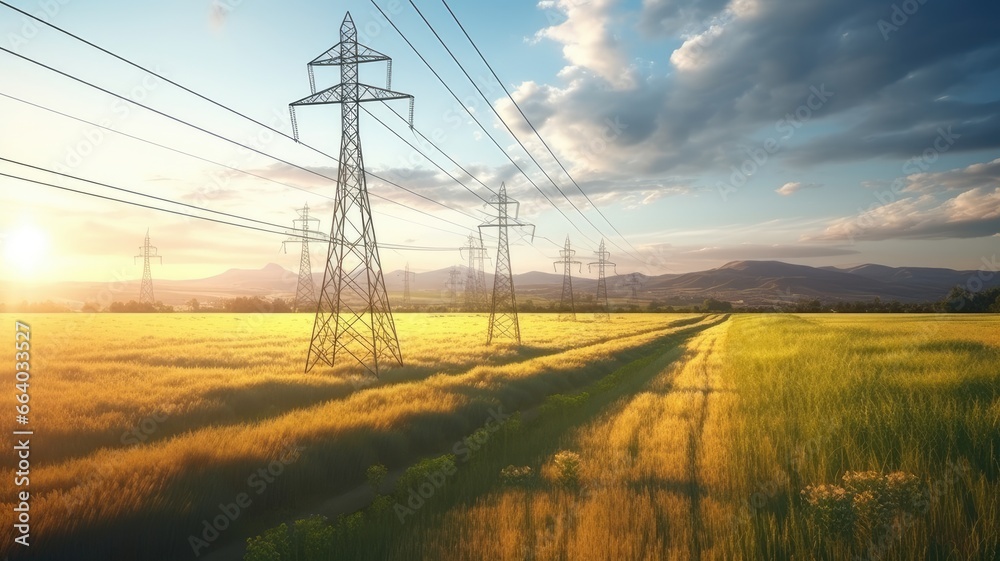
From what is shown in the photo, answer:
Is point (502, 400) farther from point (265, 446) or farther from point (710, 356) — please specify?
point (710, 356)

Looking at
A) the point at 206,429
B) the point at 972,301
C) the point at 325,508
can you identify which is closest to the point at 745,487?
the point at 325,508

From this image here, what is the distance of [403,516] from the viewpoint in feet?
28.0

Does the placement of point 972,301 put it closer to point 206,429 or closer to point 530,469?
point 530,469

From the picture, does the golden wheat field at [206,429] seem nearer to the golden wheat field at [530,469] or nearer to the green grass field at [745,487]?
the golden wheat field at [530,469]

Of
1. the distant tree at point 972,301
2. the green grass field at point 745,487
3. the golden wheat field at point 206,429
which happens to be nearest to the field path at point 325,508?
the golden wheat field at point 206,429

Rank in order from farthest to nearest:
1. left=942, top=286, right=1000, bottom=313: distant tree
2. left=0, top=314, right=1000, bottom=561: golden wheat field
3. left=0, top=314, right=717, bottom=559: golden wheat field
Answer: left=942, top=286, right=1000, bottom=313: distant tree, left=0, top=314, right=717, bottom=559: golden wheat field, left=0, top=314, right=1000, bottom=561: golden wheat field

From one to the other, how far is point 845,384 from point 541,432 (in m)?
7.79

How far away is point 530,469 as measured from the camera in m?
9.72

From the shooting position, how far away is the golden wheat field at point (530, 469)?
6629mm

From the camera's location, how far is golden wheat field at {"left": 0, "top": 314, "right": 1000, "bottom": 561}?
6.63 metres

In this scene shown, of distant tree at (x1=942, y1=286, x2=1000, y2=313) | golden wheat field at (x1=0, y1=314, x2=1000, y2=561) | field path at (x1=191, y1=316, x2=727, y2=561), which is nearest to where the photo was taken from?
golden wheat field at (x1=0, y1=314, x2=1000, y2=561)

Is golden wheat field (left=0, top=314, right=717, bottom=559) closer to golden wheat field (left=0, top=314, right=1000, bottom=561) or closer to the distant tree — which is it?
golden wheat field (left=0, top=314, right=1000, bottom=561)

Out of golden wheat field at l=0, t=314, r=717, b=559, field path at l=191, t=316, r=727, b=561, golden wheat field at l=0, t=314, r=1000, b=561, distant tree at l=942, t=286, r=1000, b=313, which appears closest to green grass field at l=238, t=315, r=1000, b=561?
golden wheat field at l=0, t=314, r=1000, b=561

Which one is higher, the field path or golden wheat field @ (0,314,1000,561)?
golden wheat field @ (0,314,1000,561)
